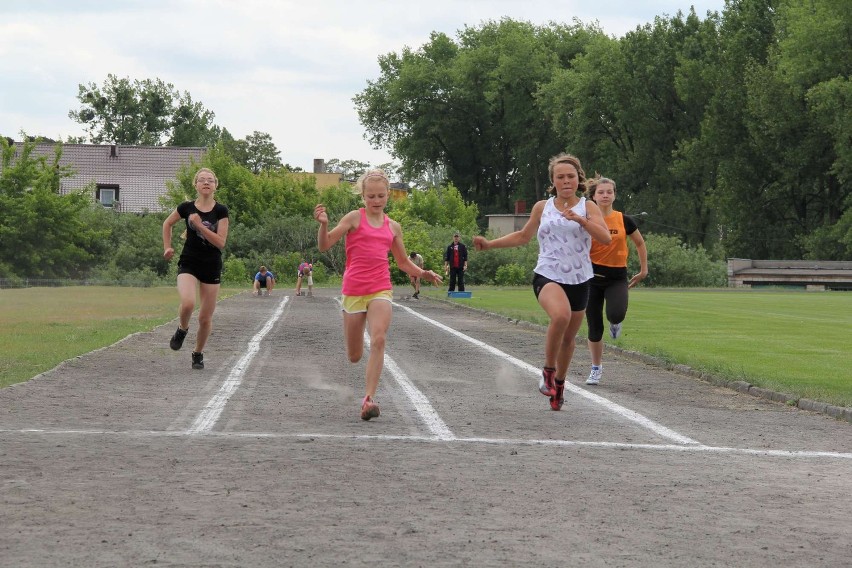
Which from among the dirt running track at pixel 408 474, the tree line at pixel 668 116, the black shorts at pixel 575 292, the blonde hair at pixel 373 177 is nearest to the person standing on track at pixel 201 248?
the dirt running track at pixel 408 474

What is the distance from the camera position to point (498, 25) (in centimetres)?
10381

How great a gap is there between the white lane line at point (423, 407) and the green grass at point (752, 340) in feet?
12.0

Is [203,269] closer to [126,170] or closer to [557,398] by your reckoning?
[557,398]

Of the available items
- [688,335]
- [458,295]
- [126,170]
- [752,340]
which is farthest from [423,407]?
[126,170]

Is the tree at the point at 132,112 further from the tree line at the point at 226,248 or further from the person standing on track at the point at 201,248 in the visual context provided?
the person standing on track at the point at 201,248

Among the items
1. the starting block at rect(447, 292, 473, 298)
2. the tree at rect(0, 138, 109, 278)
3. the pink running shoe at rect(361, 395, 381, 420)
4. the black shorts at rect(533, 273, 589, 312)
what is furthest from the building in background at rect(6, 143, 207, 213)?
the pink running shoe at rect(361, 395, 381, 420)

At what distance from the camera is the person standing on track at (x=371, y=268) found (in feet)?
31.8

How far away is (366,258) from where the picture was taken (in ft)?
32.2

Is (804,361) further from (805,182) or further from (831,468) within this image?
(805,182)

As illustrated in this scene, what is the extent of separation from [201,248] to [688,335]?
1078cm

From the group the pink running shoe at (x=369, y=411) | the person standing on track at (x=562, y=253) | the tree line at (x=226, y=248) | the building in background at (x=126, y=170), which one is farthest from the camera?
the building in background at (x=126, y=170)

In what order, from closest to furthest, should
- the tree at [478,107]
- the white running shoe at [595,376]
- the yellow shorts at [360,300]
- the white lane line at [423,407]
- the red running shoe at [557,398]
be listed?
the white lane line at [423,407], the yellow shorts at [360,300], the red running shoe at [557,398], the white running shoe at [595,376], the tree at [478,107]

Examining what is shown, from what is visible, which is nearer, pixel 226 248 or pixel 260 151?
pixel 226 248

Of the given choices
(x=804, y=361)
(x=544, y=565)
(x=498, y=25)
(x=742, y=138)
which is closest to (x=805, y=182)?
(x=742, y=138)
